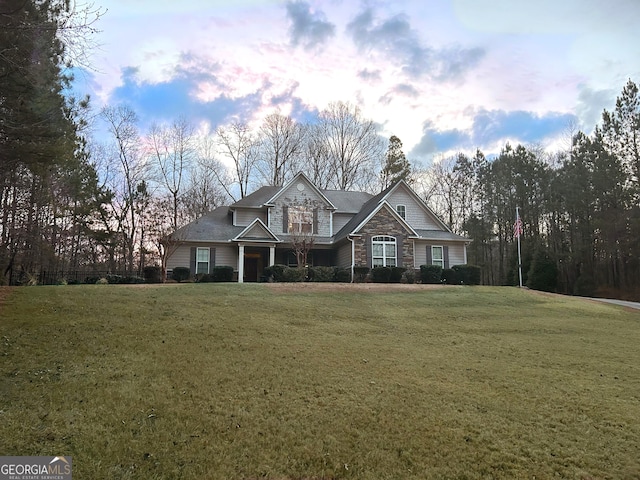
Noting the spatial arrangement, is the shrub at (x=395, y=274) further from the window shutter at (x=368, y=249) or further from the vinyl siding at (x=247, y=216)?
the vinyl siding at (x=247, y=216)

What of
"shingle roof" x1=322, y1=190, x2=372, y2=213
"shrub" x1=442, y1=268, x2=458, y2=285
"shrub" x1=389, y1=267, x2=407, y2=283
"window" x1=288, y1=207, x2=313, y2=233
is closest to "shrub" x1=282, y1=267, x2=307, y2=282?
"shrub" x1=389, y1=267, x2=407, y2=283

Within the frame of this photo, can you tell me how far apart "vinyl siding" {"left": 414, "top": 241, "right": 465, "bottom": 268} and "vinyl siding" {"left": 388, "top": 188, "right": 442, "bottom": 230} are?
1501 millimetres

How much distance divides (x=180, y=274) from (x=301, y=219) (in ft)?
25.0

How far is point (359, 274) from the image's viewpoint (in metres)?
22.5

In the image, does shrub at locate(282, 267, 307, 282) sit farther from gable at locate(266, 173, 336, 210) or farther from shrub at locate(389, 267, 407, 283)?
gable at locate(266, 173, 336, 210)

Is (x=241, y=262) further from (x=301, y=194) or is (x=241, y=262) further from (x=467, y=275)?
(x=467, y=275)

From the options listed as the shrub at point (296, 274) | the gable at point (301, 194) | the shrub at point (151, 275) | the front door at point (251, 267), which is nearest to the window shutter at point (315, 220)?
the gable at point (301, 194)

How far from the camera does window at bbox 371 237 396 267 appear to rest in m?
23.8

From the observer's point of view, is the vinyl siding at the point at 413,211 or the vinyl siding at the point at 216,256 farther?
the vinyl siding at the point at 413,211

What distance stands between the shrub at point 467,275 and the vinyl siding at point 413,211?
4603mm

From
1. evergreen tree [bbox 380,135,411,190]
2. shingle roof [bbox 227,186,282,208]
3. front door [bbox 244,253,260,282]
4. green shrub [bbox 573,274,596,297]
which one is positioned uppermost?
evergreen tree [bbox 380,135,411,190]

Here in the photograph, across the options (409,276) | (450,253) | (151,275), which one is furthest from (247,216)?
(450,253)

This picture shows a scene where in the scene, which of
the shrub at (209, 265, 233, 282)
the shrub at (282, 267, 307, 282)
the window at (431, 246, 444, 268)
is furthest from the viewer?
the window at (431, 246, 444, 268)

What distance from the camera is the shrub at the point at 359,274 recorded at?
2244cm
